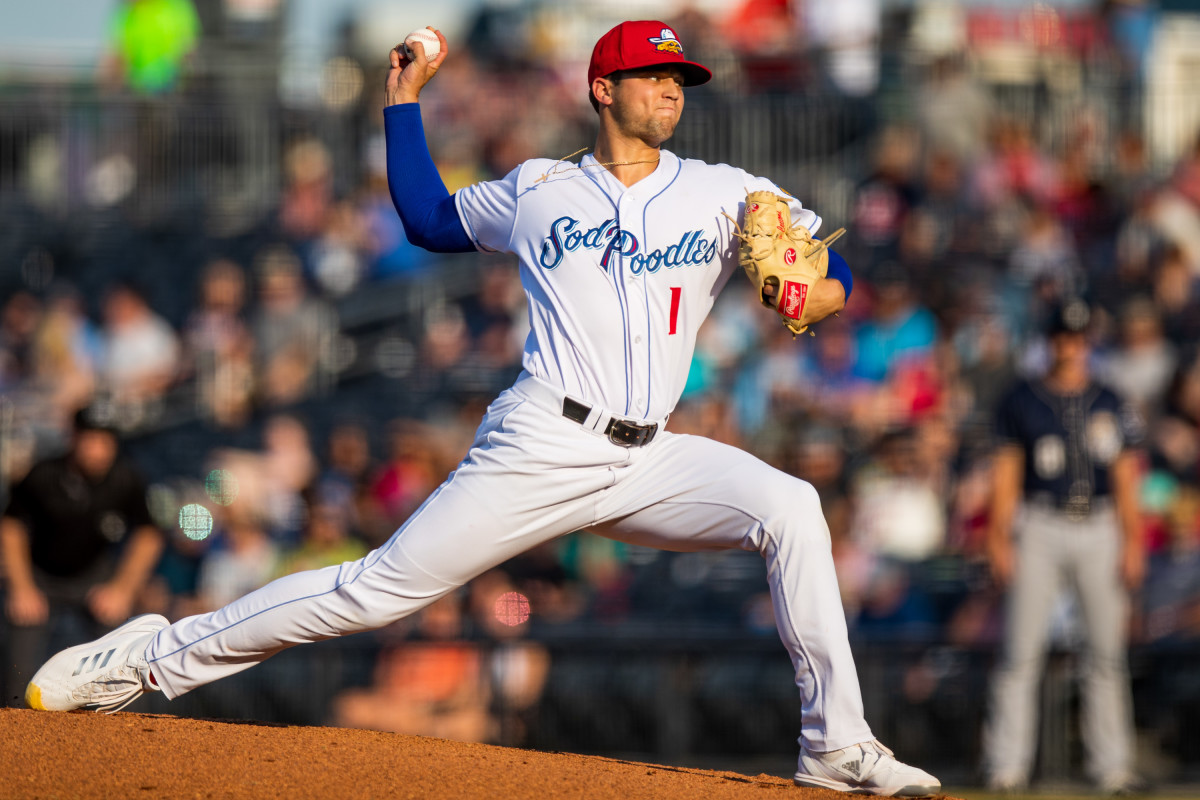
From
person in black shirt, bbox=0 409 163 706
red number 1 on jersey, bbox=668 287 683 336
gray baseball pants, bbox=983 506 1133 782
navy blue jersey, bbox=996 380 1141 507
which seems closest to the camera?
red number 1 on jersey, bbox=668 287 683 336

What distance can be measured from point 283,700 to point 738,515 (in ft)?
15.4

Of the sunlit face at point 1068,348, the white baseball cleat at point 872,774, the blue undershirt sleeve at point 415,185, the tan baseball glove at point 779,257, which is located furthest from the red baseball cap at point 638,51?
the sunlit face at point 1068,348

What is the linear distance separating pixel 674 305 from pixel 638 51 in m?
0.78

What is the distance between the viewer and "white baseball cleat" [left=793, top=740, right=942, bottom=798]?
432cm

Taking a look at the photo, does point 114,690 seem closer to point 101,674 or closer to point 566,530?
point 101,674

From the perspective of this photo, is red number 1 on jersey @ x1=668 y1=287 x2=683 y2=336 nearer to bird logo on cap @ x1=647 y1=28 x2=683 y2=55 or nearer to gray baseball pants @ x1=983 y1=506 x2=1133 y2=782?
bird logo on cap @ x1=647 y1=28 x2=683 y2=55

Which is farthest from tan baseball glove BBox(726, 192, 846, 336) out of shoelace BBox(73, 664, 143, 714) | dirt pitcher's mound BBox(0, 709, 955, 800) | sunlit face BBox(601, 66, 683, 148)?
shoelace BBox(73, 664, 143, 714)

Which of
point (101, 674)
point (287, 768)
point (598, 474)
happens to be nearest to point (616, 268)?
point (598, 474)

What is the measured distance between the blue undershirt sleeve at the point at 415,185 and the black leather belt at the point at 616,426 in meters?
0.66

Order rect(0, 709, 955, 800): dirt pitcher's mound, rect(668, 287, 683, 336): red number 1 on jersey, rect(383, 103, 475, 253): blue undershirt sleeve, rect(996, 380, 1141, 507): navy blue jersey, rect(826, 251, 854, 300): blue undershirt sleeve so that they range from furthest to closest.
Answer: rect(996, 380, 1141, 507): navy blue jersey
rect(383, 103, 475, 253): blue undershirt sleeve
rect(826, 251, 854, 300): blue undershirt sleeve
rect(668, 287, 683, 336): red number 1 on jersey
rect(0, 709, 955, 800): dirt pitcher's mound

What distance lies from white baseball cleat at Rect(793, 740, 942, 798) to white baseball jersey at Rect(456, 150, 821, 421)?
3.69 feet

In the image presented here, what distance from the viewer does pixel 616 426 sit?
441 centimetres

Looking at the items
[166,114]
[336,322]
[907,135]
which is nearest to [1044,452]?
[907,135]

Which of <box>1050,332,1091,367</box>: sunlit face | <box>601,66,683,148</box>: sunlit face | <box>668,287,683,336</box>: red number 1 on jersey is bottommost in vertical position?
<box>1050,332,1091,367</box>: sunlit face
